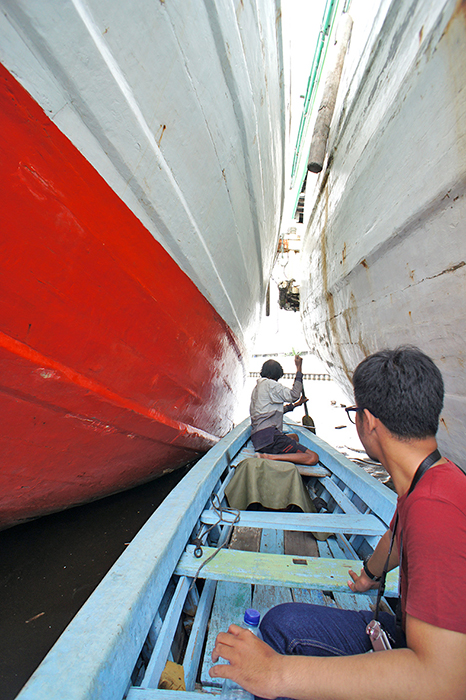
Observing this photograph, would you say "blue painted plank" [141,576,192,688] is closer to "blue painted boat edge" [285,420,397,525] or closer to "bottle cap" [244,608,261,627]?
"bottle cap" [244,608,261,627]

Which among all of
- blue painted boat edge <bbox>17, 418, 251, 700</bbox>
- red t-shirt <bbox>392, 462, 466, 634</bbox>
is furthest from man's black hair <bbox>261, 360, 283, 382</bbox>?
red t-shirt <bbox>392, 462, 466, 634</bbox>

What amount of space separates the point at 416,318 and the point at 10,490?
2291mm

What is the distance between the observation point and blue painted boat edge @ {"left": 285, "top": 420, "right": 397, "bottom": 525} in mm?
1611

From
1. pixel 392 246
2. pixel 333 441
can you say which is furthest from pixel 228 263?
pixel 333 441

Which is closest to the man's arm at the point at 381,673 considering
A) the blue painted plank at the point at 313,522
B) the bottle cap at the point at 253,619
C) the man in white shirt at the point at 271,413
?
the bottle cap at the point at 253,619

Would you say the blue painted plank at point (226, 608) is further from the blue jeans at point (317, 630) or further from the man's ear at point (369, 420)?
the man's ear at point (369, 420)

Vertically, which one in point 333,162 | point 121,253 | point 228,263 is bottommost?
point 121,253

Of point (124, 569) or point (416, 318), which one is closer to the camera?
point (124, 569)

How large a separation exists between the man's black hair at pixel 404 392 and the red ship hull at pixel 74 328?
1.19m

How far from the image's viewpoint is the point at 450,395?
5.16ft

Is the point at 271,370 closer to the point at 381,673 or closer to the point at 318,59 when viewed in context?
the point at 381,673

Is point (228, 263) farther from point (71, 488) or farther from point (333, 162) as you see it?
point (71, 488)

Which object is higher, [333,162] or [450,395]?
[333,162]

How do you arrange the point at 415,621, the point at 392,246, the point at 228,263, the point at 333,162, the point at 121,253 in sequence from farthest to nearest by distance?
1. the point at 333,162
2. the point at 228,263
3. the point at 392,246
4. the point at 121,253
5. the point at 415,621
